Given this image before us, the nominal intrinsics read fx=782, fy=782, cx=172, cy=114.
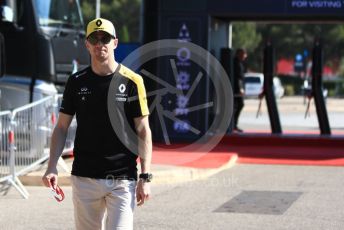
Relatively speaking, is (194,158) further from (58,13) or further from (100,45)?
(100,45)

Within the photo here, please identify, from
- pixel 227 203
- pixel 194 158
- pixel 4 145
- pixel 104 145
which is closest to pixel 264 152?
pixel 194 158

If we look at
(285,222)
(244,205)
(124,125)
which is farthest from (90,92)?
(244,205)

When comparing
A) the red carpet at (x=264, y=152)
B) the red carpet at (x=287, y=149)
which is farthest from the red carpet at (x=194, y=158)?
the red carpet at (x=287, y=149)

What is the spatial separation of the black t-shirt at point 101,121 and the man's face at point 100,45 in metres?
0.15

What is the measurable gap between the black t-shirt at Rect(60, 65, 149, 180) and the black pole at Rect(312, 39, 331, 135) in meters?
13.3

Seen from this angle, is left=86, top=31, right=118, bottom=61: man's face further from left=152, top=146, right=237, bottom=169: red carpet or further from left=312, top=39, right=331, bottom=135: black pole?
left=312, top=39, right=331, bottom=135: black pole

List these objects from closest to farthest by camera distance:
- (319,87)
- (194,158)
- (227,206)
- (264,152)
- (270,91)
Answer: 1. (227,206)
2. (194,158)
3. (264,152)
4. (319,87)
5. (270,91)

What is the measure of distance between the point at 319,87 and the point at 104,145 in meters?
13.6

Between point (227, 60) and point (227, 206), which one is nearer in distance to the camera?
point (227, 206)

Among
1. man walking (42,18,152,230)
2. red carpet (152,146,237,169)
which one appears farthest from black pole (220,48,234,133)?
man walking (42,18,152,230)

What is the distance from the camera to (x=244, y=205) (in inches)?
404

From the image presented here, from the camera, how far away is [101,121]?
17.8 feet

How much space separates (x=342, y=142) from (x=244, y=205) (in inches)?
298

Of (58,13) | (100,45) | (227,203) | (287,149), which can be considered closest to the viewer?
(100,45)
